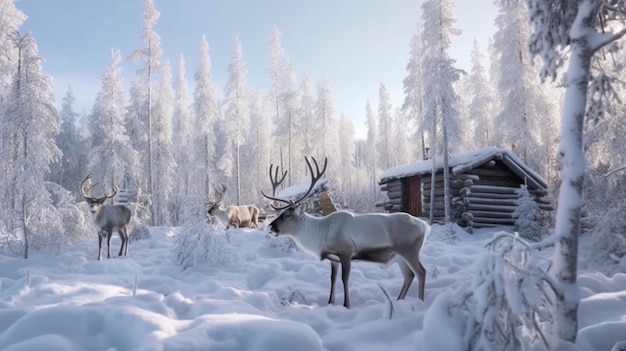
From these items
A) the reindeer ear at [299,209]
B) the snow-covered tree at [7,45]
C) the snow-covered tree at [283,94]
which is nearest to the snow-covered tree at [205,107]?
the snow-covered tree at [283,94]

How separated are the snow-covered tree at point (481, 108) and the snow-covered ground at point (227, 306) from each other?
21.9 m

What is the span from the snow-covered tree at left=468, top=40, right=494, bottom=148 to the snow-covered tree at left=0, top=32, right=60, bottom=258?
87.5ft

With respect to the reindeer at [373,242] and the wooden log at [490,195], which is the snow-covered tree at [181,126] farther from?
the reindeer at [373,242]

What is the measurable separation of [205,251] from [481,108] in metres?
26.0

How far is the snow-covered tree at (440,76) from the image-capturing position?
19250 millimetres

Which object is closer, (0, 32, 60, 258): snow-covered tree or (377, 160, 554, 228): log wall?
(0, 32, 60, 258): snow-covered tree

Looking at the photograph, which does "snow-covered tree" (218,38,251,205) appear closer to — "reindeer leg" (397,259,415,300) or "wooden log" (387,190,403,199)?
"wooden log" (387,190,403,199)

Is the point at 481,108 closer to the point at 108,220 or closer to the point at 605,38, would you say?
the point at 108,220

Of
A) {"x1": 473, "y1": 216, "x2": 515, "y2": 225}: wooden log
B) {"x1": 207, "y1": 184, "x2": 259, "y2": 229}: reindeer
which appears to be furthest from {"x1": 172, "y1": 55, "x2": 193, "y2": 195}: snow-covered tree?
{"x1": 473, "y1": 216, "x2": 515, "y2": 225}: wooden log

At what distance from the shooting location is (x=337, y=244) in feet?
20.0

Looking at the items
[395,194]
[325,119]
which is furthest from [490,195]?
[325,119]

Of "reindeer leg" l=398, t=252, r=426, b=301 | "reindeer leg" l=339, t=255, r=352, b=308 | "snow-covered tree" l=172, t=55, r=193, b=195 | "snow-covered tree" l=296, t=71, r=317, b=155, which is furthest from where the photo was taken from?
"snow-covered tree" l=172, t=55, r=193, b=195

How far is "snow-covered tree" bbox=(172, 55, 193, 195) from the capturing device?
38.6m

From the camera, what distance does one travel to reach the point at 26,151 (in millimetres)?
10039
